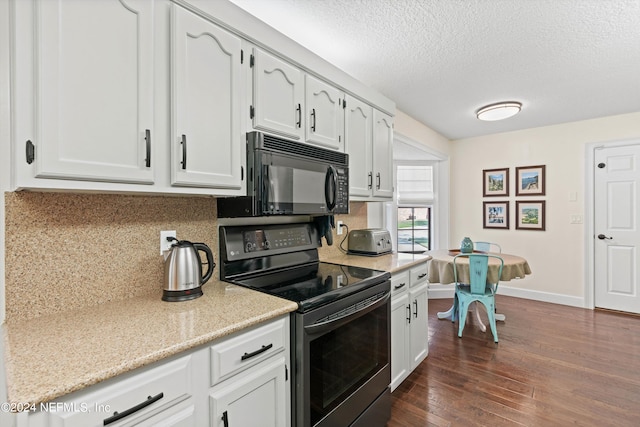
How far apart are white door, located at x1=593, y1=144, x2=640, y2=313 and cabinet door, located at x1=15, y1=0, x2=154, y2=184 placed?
4.99 m

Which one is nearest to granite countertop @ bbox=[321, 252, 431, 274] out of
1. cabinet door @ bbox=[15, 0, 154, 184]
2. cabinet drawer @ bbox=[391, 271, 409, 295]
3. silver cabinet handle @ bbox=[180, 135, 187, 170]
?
cabinet drawer @ bbox=[391, 271, 409, 295]

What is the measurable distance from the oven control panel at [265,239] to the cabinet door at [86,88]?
0.63 m

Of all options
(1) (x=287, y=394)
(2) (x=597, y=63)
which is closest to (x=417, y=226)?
(2) (x=597, y=63)

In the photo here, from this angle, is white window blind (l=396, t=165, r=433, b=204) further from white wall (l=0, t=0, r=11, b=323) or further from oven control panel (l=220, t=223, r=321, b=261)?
white wall (l=0, t=0, r=11, b=323)

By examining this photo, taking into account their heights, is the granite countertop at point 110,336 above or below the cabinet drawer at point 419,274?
above

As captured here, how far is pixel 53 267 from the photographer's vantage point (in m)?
1.15

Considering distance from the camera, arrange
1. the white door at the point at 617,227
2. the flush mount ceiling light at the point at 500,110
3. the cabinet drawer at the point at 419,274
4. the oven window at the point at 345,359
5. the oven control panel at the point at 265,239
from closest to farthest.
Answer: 1. the oven window at the point at 345,359
2. the oven control panel at the point at 265,239
3. the cabinet drawer at the point at 419,274
4. the flush mount ceiling light at the point at 500,110
5. the white door at the point at 617,227

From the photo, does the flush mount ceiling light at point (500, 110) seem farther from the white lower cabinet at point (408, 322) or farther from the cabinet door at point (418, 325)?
the cabinet door at point (418, 325)

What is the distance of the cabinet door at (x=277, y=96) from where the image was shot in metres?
1.54

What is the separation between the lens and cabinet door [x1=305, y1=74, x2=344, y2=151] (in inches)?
72.3

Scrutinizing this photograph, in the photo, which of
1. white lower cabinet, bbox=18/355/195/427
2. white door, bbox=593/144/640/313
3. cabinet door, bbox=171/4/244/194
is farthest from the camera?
white door, bbox=593/144/640/313

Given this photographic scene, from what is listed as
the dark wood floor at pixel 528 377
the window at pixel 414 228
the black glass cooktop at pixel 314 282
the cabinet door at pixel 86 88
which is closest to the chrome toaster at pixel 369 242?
the black glass cooktop at pixel 314 282

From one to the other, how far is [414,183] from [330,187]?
3.26m

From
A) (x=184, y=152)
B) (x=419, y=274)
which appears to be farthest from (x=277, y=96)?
(x=419, y=274)
